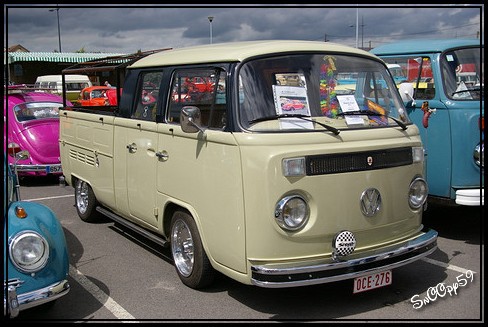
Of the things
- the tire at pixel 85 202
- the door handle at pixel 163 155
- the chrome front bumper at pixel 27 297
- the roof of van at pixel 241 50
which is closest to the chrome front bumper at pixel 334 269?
the chrome front bumper at pixel 27 297

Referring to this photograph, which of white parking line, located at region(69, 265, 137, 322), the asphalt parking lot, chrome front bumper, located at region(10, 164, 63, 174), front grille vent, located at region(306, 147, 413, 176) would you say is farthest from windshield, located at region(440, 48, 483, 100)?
chrome front bumper, located at region(10, 164, 63, 174)

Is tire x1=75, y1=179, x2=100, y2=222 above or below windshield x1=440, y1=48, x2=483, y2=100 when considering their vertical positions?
below

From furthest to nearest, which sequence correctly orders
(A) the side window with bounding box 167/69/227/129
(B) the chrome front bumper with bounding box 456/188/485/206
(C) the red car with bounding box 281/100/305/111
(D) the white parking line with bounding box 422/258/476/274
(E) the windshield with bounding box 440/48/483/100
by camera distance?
(E) the windshield with bounding box 440/48/483/100 → (B) the chrome front bumper with bounding box 456/188/485/206 → (D) the white parking line with bounding box 422/258/476/274 → (A) the side window with bounding box 167/69/227/129 → (C) the red car with bounding box 281/100/305/111

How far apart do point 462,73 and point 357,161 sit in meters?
3.09

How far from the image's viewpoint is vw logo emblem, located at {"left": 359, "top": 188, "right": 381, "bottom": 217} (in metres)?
4.12

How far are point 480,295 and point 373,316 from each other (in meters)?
1.15

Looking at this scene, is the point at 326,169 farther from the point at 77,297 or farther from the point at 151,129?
the point at 77,297

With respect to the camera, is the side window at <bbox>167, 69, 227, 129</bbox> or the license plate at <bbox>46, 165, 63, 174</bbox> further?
the license plate at <bbox>46, 165, 63, 174</bbox>

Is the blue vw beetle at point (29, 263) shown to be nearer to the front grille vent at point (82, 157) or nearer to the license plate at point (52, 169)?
the front grille vent at point (82, 157)

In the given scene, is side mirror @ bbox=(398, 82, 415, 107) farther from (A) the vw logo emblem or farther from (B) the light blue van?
(A) the vw logo emblem

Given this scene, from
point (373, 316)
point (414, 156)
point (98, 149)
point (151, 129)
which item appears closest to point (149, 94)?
point (151, 129)

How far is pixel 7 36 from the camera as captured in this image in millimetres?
4641

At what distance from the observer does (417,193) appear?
15.0 feet

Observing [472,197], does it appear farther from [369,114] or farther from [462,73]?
[369,114]
